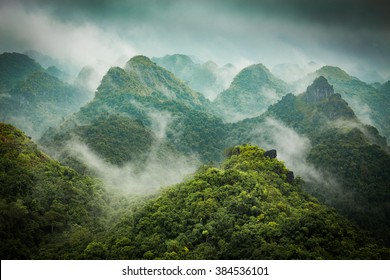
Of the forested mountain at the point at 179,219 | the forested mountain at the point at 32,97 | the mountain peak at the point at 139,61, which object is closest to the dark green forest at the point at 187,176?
the forested mountain at the point at 179,219

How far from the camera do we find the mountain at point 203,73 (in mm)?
149625

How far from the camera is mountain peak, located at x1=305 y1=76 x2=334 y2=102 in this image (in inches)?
2288

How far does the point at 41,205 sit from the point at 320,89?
4928 centimetres

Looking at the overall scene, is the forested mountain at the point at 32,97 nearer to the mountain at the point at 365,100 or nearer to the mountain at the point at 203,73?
the mountain at the point at 203,73

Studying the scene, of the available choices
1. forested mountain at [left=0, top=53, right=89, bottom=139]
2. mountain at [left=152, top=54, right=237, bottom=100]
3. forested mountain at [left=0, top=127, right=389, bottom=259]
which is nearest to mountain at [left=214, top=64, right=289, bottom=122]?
forested mountain at [left=0, top=53, right=89, bottom=139]

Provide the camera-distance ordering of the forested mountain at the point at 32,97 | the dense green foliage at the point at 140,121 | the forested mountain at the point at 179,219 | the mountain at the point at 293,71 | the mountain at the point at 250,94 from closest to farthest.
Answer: the forested mountain at the point at 179,219, the dense green foliage at the point at 140,121, the forested mountain at the point at 32,97, the mountain at the point at 250,94, the mountain at the point at 293,71

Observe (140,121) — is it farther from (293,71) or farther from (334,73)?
(293,71)

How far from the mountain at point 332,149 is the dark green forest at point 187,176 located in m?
0.17

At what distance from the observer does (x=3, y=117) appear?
73000mm

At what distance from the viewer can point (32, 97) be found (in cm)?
8181

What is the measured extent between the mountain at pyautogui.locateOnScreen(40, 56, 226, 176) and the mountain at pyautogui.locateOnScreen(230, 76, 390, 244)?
8288mm
